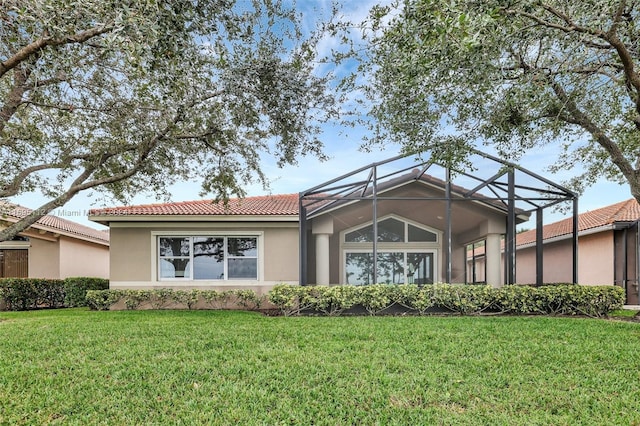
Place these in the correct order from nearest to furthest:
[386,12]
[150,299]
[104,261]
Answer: [386,12] → [150,299] → [104,261]

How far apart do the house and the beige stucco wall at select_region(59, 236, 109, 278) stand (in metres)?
6.80

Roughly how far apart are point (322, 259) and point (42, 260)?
46.2 ft

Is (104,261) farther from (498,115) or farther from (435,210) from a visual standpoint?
(498,115)

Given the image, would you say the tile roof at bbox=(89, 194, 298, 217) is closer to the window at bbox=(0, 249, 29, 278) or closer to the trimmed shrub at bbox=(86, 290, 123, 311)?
the trimmed shrub at bbox=(86, 290, 123, 311)

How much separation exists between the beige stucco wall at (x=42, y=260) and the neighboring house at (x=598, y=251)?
22058 mm

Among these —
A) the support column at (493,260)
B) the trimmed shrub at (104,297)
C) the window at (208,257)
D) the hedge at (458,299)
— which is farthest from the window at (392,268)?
the trimmed shrub at (104,297)

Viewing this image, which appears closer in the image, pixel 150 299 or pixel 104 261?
pixel 150 299

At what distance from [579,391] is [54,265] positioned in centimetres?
2089

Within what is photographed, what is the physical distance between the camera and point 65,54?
6512 mm

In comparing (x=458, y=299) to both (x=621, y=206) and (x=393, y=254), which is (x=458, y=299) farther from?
(x=621, y=206)

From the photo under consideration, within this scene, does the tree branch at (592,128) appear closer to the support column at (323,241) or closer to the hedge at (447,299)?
the hedge at (447,299)

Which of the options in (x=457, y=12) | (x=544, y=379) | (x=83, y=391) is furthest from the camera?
(x=457, y=12)

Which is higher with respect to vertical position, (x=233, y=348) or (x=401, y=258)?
(x=401, y=258)

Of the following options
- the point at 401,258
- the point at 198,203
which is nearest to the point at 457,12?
the point at 401,258
